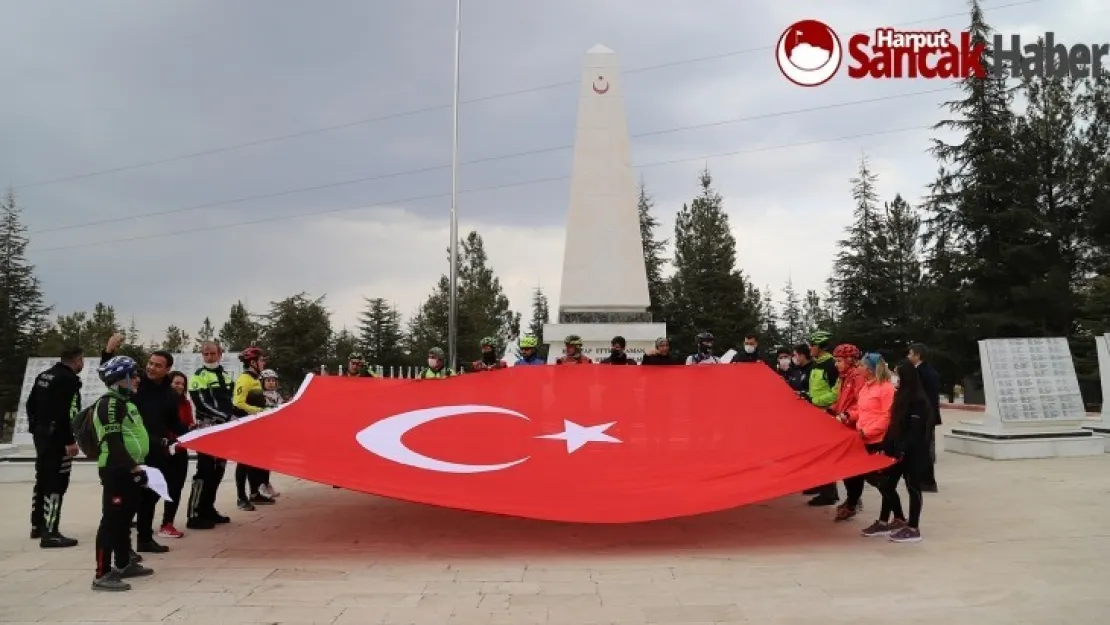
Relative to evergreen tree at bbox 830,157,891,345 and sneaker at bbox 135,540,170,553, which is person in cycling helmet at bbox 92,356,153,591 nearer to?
sneaker at bbox 135,540,170,553

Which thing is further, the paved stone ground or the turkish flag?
the turkish flag

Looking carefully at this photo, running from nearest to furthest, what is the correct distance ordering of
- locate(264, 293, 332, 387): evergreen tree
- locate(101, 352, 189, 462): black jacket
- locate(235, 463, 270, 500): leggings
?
locate(101, 352, 189, 462): black jacket < locate(235, 463, 270, 500): leggings < locate(264, 293, 332, 387): evergreen tree

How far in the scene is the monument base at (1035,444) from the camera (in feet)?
36.6

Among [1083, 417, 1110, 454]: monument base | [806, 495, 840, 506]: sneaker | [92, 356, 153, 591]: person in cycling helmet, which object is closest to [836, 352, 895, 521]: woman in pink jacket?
[806, 495, 840, 506]: sneaker

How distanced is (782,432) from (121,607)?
5.19 meters

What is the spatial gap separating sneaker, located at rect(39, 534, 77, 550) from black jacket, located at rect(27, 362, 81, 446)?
0.80 metres

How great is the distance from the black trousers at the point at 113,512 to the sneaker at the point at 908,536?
592cm

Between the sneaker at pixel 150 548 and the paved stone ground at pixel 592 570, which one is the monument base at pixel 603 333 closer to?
the paved stone ground at pixel 592 570

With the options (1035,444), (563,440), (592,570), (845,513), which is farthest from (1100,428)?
(592,570)

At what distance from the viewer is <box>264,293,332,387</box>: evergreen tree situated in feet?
106

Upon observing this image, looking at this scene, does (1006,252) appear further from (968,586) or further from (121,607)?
(121,607)

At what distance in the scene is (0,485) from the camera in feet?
33.2

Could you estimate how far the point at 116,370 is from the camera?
4.79 metres

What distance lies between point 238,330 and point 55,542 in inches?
1779
